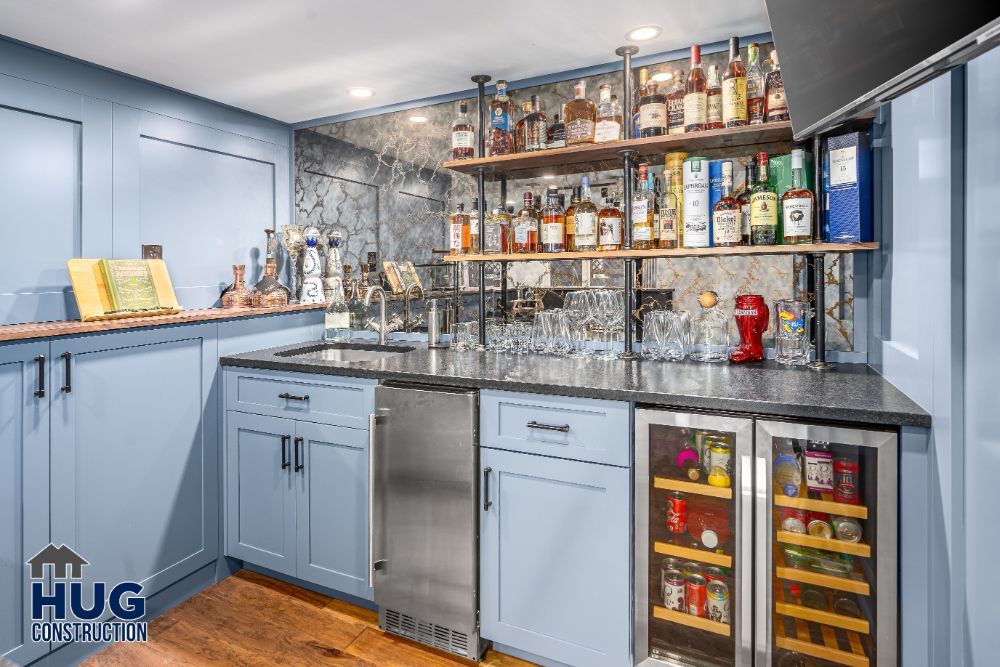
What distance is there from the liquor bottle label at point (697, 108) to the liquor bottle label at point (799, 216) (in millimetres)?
409

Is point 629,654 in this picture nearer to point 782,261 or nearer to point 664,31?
point 782,261

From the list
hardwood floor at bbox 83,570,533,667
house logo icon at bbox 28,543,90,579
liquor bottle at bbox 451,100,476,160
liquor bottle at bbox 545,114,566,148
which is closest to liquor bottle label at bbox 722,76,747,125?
liquor bottle at bbox 545,114,566,148

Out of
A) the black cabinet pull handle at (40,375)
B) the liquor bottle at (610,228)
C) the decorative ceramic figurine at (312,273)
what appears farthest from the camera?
the decorative ceramic figurine at (312,273)

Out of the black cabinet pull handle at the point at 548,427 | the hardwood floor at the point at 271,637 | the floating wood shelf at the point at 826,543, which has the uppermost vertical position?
the black cabinet pull handle at the point at 548,427

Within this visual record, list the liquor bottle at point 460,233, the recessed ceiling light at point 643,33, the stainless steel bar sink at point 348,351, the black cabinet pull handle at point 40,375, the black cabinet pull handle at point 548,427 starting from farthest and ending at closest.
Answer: the stainless steel bar sink at point 348,351, the liquor bottle at point 460,233, the recessed ceiling light at point 643,33, the black cabinet pull handle at point 40,375, the black cabinet pull handle at point 548,427

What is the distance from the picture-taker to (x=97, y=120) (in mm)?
2377

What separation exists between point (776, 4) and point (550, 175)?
148 centimetres

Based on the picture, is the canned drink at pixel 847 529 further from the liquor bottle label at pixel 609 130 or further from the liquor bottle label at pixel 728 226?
the liquor bottle label at pixel 609 130

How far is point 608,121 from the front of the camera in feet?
7.07

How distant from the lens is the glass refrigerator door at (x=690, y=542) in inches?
60.7

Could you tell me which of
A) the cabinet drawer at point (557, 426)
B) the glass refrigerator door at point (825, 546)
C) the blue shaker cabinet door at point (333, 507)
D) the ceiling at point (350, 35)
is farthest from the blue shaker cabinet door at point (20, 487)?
the glass refrigerator door at point (825, 546)

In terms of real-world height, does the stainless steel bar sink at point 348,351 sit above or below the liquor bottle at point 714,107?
below

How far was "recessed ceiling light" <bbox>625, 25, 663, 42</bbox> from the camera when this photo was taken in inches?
82.2

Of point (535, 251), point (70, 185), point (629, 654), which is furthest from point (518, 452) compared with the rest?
point (70, 185)
